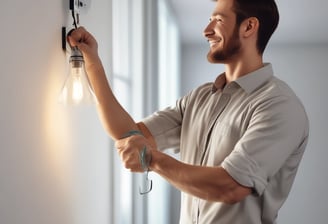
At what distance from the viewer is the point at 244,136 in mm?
1167

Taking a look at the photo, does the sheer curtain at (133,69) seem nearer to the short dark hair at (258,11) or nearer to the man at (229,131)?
the man at (229,131)

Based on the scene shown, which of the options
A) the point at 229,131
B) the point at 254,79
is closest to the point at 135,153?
the point at 229,131

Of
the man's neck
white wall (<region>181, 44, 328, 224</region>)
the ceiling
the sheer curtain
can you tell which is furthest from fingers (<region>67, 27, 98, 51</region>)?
white wall (<region>181, 44, 328, 224</region>)

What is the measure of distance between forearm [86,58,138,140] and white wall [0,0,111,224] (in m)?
0.08

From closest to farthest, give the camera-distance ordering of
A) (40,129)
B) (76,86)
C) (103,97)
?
(40,129)
(76,86)
(103,97)

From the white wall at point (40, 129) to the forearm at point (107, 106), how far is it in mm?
84

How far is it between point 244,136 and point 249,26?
1.19 ft

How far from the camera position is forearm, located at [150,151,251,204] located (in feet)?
3.65

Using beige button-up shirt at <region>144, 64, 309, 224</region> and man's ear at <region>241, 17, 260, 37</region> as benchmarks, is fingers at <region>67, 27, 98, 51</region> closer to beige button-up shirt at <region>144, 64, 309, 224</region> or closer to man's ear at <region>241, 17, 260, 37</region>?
beige button-up shirt at <region>144, 64, 309, 224</region>

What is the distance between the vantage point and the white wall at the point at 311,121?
537cm

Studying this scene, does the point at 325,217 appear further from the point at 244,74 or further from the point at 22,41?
the point at 22,41

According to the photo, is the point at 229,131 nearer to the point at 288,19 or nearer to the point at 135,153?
the point at 135,153

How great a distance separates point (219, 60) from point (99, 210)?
677 mm

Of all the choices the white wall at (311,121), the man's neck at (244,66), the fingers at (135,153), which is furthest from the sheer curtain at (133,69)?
the white wall at (311,121)
